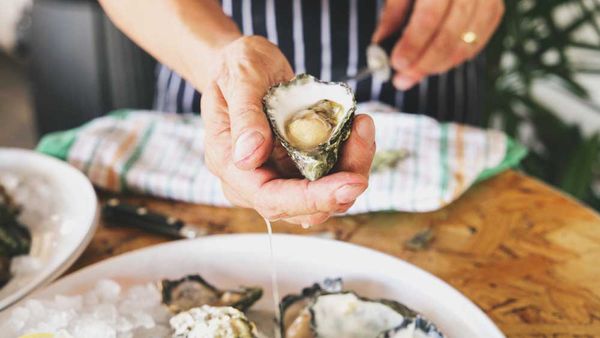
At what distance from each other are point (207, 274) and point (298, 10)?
22.2 inches

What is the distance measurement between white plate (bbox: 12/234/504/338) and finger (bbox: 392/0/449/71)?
16.0 inches

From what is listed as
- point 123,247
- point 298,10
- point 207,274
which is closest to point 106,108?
point 298,10

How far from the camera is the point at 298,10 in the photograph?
113 centimetres

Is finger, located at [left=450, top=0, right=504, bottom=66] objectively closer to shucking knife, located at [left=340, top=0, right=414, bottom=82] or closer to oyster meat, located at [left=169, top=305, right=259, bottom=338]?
shucking knife, located at [left=340, top=0, right=414, bottom=82]

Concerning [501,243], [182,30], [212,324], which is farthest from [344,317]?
[182,30]

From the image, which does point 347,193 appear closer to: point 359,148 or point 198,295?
point 359,148

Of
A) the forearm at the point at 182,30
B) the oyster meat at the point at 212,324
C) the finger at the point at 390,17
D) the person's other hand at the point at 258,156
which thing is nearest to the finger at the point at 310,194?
the person's other hand at the point at 258,156

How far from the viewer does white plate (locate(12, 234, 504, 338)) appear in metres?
0.70

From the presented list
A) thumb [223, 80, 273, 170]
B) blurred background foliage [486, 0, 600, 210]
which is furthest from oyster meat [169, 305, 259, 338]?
blurred background foliage [486, 0, 600, 210]

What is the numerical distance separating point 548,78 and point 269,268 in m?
1.55

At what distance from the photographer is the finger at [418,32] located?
102cm

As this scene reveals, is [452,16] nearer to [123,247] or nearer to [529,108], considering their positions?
[123,247]

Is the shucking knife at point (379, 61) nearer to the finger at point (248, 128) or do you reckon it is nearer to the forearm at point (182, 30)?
the forearm at point (182, 30)

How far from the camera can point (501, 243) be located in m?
0.81
